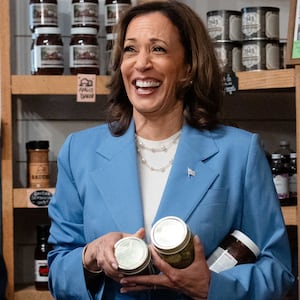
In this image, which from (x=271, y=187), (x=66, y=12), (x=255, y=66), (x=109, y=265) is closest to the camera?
(x=109, y=265)

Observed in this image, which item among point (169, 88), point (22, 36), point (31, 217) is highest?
point (22, 36)

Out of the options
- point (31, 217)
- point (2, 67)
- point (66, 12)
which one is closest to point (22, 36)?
point (66, 12)

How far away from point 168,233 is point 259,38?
127cm

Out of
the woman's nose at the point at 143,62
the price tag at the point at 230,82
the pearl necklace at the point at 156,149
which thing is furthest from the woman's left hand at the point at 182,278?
the price tag at the point at 230,82

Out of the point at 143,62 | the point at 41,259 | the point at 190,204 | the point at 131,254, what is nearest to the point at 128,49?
the point at 143,62

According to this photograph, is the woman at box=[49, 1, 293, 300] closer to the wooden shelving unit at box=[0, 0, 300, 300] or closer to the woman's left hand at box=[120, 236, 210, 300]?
the woman's left hand at box=[120, 236, 210, 300]

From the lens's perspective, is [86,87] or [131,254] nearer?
[131,254]

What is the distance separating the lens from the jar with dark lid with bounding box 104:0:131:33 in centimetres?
255

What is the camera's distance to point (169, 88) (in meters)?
1.55

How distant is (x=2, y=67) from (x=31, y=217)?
2.03ft

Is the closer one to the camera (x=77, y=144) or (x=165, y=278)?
(x=165, y=278)

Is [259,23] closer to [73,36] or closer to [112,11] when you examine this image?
[112,11]

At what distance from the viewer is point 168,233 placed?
1.33 metres

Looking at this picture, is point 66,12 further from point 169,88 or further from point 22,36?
point 169,88
